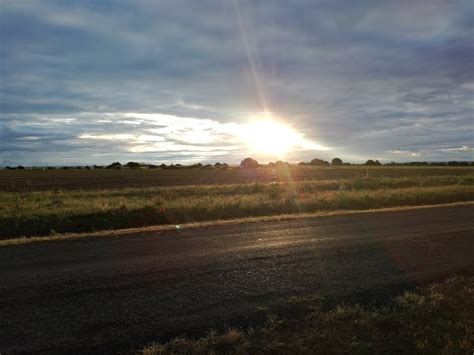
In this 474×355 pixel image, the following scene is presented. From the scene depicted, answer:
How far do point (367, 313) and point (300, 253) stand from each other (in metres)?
3.32

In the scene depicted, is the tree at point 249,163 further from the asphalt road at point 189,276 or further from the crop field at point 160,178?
the asphalt road at point 189,276

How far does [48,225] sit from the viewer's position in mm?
15391

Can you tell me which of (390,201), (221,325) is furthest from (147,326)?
(390,201)

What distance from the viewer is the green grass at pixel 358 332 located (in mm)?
4543

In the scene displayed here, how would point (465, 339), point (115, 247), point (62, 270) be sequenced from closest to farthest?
point (465, 339) < point (62, 270) < point (115, 247)

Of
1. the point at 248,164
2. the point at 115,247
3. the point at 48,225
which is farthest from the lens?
the point at 248,164

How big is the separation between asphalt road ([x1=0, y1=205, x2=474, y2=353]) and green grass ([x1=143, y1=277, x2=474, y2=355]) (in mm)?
363

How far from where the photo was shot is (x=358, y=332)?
4.95 m

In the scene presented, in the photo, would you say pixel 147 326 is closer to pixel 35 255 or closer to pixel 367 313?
pixel 367 313

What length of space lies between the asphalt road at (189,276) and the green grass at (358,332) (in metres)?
0.36

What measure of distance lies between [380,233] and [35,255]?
27.9ft

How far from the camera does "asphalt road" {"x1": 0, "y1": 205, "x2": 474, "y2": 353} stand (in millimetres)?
5109

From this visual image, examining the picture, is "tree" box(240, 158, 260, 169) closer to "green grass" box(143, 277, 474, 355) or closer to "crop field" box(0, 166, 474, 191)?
"crop field" box(0, 166, 474, 191)

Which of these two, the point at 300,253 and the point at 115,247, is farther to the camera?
the point at 115,247
